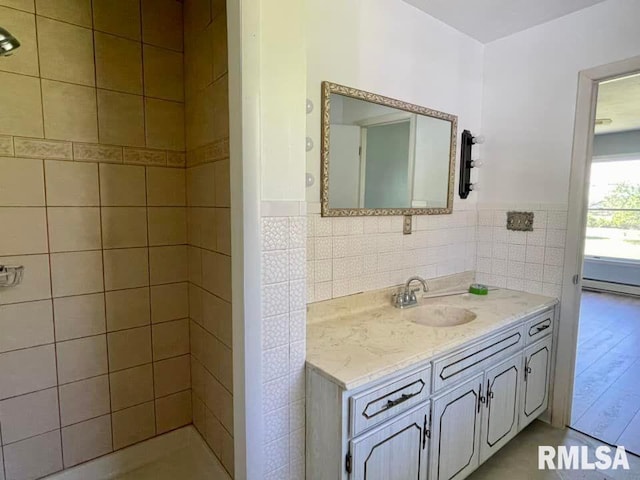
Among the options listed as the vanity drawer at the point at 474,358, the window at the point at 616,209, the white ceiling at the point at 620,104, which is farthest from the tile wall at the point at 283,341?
the window at the point at 616,209

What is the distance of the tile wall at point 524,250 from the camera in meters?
2.16

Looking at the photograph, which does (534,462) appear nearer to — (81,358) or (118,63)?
(81,358)

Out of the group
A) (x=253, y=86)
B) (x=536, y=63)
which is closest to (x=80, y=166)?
(x=253, y=86)

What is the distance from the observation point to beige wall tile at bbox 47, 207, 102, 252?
1452 mm

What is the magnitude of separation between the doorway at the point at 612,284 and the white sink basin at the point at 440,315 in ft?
2.78

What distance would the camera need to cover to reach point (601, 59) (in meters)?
1.95

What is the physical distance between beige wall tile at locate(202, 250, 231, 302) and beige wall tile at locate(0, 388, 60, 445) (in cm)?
82

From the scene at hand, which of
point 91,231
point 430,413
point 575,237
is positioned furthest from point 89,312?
point 575,237

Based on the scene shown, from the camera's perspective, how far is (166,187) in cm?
172

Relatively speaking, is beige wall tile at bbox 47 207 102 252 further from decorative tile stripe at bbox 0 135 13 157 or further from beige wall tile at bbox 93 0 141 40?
beige wall tile at bbox 93 0 141 40

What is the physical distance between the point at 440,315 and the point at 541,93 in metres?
1.56

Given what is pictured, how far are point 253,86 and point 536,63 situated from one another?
2.06 metres

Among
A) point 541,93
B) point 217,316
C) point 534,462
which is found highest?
point 541,93
